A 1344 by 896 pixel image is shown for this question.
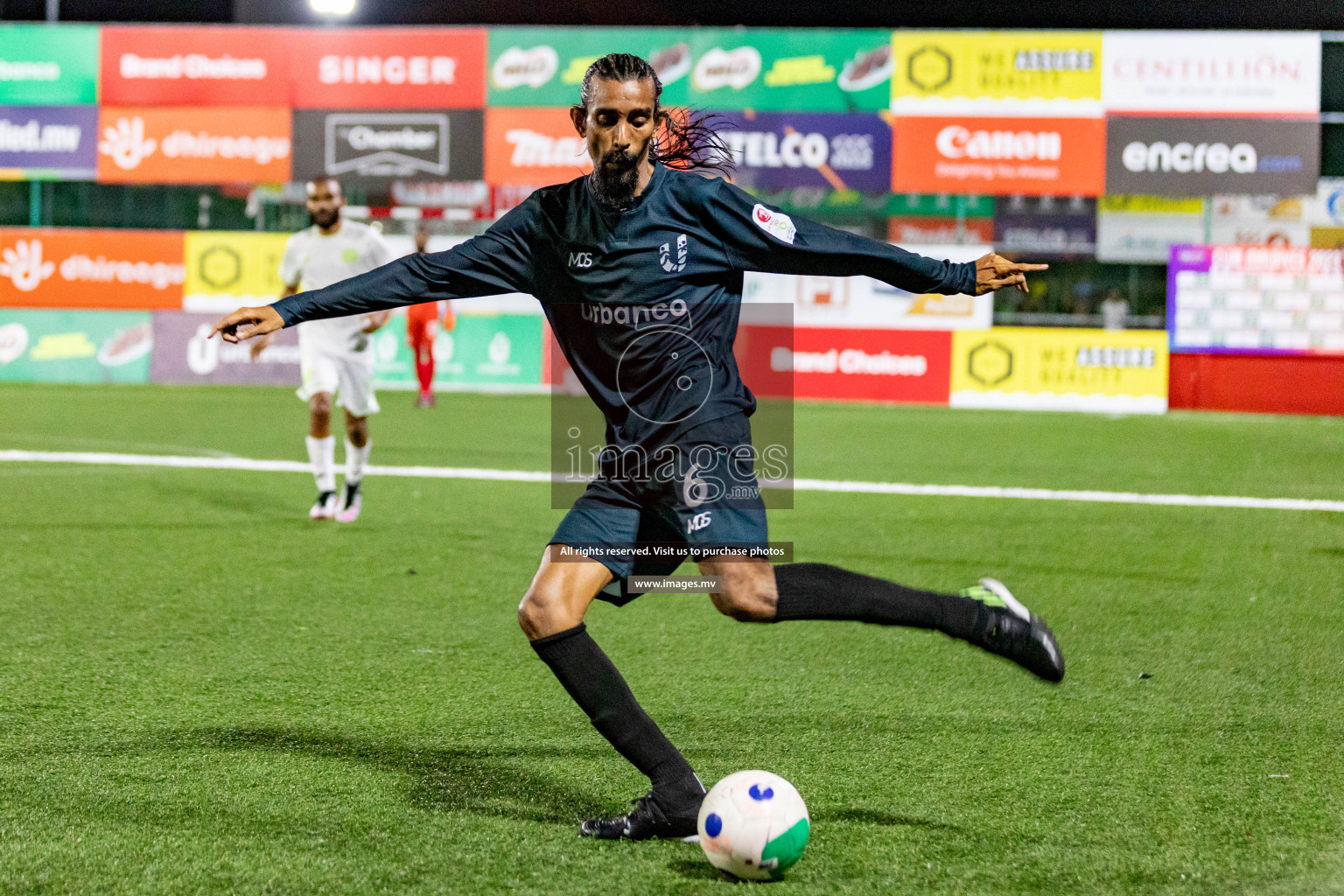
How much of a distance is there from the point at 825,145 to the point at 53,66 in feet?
40.2

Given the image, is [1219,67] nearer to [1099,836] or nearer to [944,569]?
[944,569]

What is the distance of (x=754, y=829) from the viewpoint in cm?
351

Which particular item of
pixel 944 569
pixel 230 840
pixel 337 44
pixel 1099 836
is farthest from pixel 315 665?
pixel 337 44

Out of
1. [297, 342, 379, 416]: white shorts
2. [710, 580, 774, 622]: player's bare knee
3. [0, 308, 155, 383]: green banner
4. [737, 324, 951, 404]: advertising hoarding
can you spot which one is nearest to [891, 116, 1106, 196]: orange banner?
[737, 324, 951, 404]: advertising hoarding

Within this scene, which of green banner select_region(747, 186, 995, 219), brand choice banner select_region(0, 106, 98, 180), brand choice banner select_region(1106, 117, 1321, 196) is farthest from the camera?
green banner select_region(747, 186, 995, 219)

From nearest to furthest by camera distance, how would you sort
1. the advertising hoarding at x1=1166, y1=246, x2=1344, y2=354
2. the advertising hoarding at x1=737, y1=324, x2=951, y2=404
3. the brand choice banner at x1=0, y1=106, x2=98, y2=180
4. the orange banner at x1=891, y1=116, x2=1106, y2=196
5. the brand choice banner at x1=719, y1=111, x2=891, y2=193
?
the advertising hoarding at x1=1166, y1=246, x2=1344, y2=354 → the orange banner at x1=891, y1=116, x2=1106, y2=196 → the advertising hoarding at x1=737, y1=324, x2=951, y2=404 → the brand choice banner at x1=719, y1=111, x2=891, y2=193 → the brand choice banner at x1=0, y1=106, x2=98, y2=180

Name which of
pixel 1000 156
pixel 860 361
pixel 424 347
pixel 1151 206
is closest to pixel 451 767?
pixel 424 347

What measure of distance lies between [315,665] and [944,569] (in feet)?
12.9

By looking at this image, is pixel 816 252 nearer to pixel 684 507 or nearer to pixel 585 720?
pixel 684 507

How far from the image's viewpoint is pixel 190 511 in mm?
10117

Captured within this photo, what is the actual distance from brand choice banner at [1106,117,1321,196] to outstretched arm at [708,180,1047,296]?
1837cm

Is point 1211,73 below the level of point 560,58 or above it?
below

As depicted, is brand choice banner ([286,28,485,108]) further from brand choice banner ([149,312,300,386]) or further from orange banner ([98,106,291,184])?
Result: brand choice banner ([149,312,300,386])

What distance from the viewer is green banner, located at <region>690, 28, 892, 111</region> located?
69.9ft
